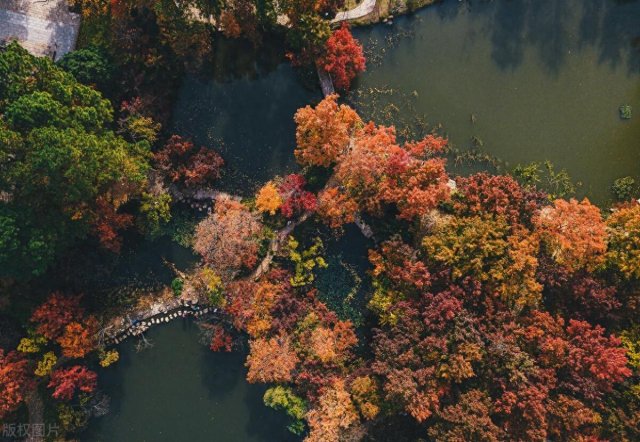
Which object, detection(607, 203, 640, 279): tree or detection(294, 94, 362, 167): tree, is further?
detection(294, 94, 362, 167): tree

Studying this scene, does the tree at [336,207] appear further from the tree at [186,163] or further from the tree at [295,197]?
the tree at [186,163]

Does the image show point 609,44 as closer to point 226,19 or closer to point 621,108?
point 621,108

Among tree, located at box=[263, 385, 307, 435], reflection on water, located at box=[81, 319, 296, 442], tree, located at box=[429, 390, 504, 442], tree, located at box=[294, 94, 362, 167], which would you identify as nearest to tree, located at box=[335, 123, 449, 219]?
tree, located at box=[294, 94, 362, 167]

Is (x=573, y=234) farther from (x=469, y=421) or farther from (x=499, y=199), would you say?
(x=469, y=421)

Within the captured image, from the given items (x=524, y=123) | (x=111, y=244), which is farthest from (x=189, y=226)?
(x=524, y=123)

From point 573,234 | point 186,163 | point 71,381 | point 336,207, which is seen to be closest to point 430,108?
point 336,207

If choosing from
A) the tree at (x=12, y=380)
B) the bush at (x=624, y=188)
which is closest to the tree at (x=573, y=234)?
the bush at (x=624, y=188)

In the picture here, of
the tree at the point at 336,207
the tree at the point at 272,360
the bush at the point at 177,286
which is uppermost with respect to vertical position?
the tree at the point at 336,207

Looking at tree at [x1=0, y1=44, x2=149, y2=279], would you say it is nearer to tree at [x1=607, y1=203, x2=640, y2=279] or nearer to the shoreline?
the shoreline
